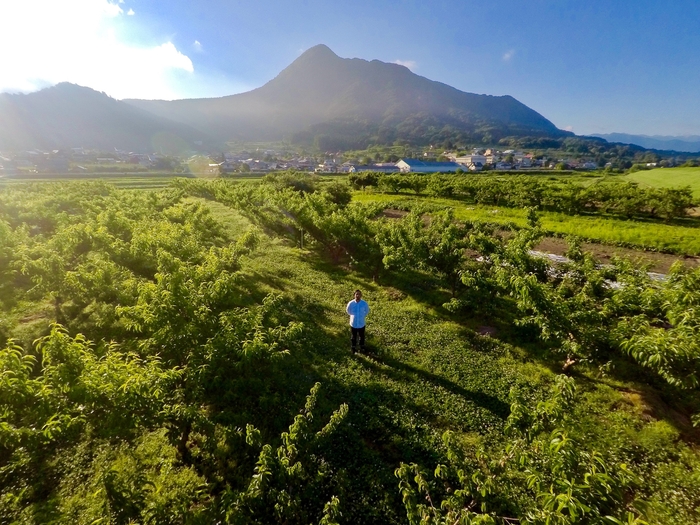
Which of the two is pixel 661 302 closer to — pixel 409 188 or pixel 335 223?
pixel 335 223

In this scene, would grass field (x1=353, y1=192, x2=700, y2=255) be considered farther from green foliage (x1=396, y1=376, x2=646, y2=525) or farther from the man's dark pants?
green foliage (x1=396, y1=376, x2=646, y2=525)

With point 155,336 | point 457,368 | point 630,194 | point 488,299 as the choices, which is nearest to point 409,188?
point 630,194

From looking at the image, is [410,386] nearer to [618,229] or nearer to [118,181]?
[618,229]

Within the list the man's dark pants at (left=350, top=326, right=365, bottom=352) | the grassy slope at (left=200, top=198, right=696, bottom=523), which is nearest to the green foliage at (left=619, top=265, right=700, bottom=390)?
the grassy slope at (left=200, top=198, right=696, bottom=523)

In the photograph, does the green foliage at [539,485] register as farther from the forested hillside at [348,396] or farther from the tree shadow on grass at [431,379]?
the tree shadow on grass at [431,379]

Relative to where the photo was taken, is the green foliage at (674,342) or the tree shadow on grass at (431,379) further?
the tree shadow on grass at (431,379)

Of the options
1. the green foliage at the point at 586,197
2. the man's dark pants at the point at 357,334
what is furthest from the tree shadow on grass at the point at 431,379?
the green foliage at the point at 586,197
